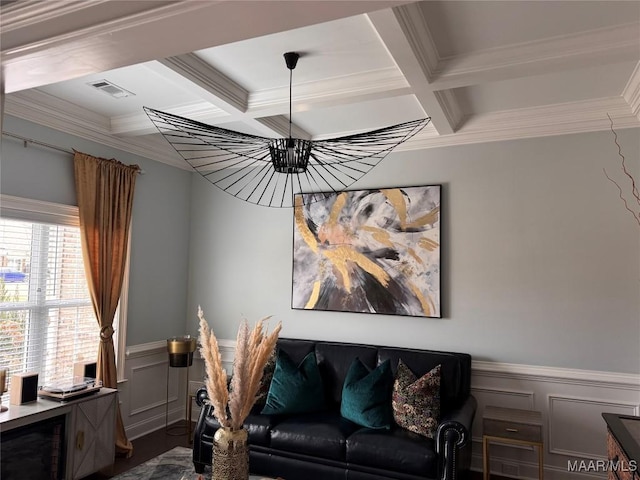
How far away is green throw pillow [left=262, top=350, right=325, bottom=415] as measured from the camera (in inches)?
Result: 142

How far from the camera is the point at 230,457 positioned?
7.39ft

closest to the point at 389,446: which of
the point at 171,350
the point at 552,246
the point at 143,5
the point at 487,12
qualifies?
the point at 552,246

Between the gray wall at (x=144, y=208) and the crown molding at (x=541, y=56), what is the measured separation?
9.28ft

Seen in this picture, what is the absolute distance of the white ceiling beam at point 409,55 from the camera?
2148mm

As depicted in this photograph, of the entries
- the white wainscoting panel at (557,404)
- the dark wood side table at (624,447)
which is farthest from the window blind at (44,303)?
the dark wood side table at (624,447)

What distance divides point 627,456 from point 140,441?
12.6 ft

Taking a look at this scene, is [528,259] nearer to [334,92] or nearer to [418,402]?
[418,402]

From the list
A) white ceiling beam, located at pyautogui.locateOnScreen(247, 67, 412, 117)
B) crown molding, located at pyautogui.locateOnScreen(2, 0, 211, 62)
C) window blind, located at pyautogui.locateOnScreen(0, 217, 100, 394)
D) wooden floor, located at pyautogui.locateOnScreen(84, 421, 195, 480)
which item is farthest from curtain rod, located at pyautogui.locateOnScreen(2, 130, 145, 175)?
wooden floor, located at pyautogui.locateOnScreen(84, 421, 195, 480)

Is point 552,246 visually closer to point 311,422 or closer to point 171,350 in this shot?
point 311,422

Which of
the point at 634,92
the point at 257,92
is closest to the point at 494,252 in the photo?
the point at 634,92

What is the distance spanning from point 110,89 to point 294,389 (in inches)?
101

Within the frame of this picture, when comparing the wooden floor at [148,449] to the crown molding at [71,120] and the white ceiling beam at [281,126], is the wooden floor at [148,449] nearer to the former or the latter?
the crown molding at [71,120]

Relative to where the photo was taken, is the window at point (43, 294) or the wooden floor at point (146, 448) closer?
the window at point (43, 294)

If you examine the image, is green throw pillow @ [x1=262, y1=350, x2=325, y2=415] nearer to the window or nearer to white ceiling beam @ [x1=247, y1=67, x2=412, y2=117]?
the window
